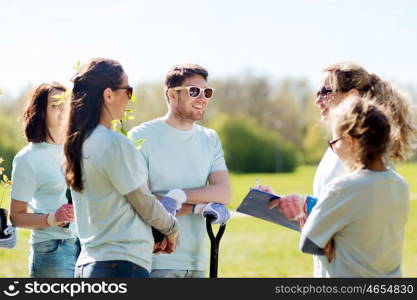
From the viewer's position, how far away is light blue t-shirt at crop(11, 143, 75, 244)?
176 inches

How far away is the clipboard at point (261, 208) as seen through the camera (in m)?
3.95

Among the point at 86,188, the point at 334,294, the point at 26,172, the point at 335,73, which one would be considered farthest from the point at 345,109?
the point at 26,172

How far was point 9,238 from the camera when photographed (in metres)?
4.54

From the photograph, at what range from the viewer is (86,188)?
11.4 feet

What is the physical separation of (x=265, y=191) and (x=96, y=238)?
108cm

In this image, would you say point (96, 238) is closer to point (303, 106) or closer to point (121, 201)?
point (121, 201)

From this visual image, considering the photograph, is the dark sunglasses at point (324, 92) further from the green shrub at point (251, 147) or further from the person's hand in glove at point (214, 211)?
the green shrub at point (251, 147)

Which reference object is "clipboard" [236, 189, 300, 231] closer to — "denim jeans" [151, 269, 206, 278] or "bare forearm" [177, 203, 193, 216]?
"bare forearm" [177, 203, 193, 216]

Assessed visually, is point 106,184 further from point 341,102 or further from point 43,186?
point 341,102

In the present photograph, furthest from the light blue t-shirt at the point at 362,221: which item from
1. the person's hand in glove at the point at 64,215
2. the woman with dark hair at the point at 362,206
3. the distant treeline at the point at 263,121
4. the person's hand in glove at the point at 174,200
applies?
the distant treeline at the point at 263,121

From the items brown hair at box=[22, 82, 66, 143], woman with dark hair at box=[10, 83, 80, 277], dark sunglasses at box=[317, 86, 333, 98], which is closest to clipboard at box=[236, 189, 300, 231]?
dark sunglasses at box=[317, 86, 333, 98]

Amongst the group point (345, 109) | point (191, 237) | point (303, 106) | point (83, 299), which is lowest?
point (303, 106)

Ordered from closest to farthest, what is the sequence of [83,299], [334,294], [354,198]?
[354,198] < [334,294] < [83,299]

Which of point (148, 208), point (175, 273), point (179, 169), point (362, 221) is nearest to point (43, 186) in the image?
point (179, 169)
